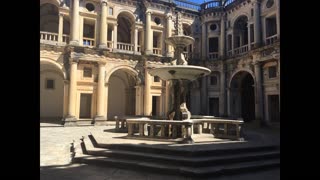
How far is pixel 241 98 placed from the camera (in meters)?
25.5

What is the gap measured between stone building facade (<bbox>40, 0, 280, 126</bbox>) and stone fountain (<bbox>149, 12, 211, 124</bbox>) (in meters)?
10.8

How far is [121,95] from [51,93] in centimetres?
709

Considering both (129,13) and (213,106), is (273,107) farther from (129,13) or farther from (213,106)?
(129,13)

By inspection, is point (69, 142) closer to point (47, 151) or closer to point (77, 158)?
point (47, 151)

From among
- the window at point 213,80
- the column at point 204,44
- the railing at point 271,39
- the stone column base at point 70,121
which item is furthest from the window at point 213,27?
the stone column base at point 70,121

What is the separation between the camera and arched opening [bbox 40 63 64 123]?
2481 cm

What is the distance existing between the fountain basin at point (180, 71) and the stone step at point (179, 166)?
4.34 meters

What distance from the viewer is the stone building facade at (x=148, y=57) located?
20.9m

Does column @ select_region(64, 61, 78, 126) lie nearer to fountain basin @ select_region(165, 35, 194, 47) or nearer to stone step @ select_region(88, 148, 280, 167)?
fountain basin @ select_region(165, 35, 194, 47)

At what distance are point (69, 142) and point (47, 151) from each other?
2.04 meters

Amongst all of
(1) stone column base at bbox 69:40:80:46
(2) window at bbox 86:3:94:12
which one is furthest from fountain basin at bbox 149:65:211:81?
(2) window at bbox 86:3:94:12

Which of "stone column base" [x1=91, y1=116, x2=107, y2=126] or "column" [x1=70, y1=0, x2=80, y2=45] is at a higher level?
"column" [x1=70, y1=0, x2=80, y2=45]

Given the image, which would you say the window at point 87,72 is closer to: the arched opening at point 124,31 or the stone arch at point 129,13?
the stone arch at point 129,13
